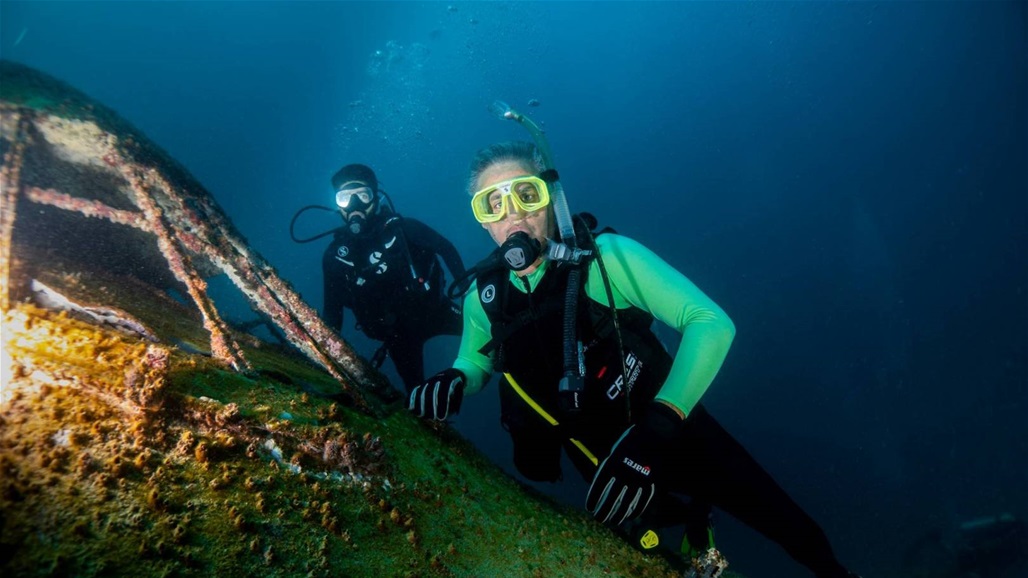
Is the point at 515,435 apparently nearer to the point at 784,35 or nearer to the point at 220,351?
the point at 220,351

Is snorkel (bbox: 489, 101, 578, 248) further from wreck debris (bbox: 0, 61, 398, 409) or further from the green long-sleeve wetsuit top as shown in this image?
wreck debris (bbox: 0, 61, 398, 409)

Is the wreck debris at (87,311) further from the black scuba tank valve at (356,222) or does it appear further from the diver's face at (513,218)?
the black scuba tank valve at (356,222)

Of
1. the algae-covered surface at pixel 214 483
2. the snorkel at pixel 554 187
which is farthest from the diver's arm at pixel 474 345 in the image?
the algae-covered surface at pixel 214 483

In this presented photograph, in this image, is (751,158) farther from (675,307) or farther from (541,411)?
(541,411)

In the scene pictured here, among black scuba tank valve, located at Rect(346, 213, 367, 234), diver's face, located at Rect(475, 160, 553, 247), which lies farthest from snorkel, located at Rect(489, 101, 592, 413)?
black scuba tank valve, located at Rect(346, 213, 367, 234)

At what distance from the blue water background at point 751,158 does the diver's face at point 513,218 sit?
57.6ft

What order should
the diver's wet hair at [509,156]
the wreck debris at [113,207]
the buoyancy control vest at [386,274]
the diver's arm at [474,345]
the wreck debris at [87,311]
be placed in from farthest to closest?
1. the buoyancy control vest at [386,274]
2. the diver's arm at [474,345]
3. the diver's wet hair at [509,156]
4. the wreck debris at [113,207]
5. the wreck debris at [87,311]

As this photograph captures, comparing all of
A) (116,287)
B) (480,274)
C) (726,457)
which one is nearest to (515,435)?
(480,274)

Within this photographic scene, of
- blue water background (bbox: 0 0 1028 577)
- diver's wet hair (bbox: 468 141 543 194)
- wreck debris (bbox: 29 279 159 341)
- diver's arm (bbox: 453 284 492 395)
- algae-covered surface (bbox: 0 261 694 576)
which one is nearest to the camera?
algae-covered surface (bbox: 0 261 694 576)

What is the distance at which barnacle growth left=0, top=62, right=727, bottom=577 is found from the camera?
3.73ft

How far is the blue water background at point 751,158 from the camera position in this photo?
958 inches

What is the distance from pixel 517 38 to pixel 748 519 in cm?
13260

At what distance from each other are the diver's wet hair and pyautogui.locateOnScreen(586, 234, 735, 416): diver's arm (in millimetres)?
843

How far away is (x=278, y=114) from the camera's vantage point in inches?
2635
